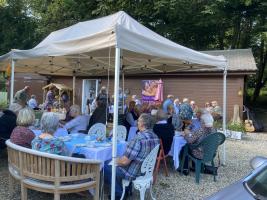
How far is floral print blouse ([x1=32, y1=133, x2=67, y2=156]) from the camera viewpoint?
4242mm

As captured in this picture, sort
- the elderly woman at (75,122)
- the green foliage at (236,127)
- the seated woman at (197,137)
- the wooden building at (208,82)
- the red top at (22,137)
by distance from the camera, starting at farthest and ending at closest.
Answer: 1. the wooden building at (208,82)
2. the green foliage at (236,127)
3. the elderly woman at (75,122)
4. the seated woman at (197,137)
5. the red top at (22,137)

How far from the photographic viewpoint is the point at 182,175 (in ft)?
22.2

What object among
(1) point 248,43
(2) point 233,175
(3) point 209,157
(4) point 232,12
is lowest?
(2) point 233,175

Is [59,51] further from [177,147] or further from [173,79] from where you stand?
[173,79]

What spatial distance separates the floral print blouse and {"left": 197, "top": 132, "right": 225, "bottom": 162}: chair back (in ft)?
9.78

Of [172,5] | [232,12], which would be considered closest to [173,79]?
[172,5]

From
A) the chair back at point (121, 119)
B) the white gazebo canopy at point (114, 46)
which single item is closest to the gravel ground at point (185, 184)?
the chair back at point (121, 119)

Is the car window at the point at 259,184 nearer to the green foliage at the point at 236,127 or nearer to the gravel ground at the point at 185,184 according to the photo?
the gravel ground at the point at 185,184

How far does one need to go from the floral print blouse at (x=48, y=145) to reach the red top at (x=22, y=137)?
498 mm

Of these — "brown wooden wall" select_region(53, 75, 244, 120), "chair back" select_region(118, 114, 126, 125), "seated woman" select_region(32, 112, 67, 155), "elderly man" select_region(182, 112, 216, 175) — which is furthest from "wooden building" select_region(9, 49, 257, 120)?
"seated woman" select_region(32, 112, 67, 155)

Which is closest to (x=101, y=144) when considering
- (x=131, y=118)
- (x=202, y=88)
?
(x=131, y=118)

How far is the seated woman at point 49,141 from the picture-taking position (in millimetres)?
4250

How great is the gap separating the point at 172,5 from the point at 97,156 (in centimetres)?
1741

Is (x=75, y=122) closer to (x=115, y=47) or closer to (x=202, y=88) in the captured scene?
(x=115, y=47)
